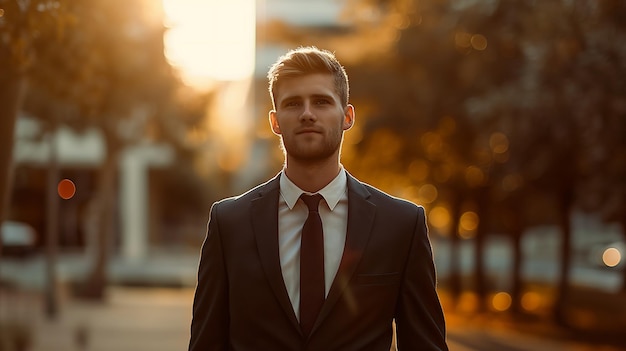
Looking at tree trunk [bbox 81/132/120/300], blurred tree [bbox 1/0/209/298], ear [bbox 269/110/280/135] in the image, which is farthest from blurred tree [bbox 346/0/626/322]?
ear [bbox 269/110/280/135]

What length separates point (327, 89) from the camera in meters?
4.04

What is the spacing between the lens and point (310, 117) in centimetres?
398

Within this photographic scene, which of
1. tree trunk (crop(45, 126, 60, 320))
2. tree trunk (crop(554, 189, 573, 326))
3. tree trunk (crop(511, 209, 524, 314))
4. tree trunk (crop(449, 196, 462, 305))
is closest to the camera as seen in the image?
tree trunk (crop(45, 126, 60, 320))

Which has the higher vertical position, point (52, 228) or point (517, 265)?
point (52, 228)

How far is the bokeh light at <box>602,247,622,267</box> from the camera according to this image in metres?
47.2

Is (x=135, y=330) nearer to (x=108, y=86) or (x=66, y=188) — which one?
(x=108, y=86)

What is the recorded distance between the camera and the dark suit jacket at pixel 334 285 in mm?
3941

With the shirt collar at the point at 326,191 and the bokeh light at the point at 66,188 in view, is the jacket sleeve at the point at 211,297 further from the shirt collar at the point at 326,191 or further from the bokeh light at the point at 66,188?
the bokeh light at the point at 66,188

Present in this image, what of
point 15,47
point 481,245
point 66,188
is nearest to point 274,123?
point 15,47

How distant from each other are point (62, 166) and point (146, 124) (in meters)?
34.6

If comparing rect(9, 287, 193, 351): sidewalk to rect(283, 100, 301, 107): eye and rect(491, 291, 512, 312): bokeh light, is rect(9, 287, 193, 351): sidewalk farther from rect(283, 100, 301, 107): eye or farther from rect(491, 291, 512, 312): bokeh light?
rect(283, 100, 301, 107): eye

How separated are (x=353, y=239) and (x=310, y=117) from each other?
0.43 meters

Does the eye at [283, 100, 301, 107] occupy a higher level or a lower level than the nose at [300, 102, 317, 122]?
higher

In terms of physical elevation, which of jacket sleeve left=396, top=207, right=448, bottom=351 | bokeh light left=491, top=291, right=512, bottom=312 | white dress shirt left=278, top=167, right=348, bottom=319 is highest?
white dress shirt left=278, top=167, right=348, bottom=319
